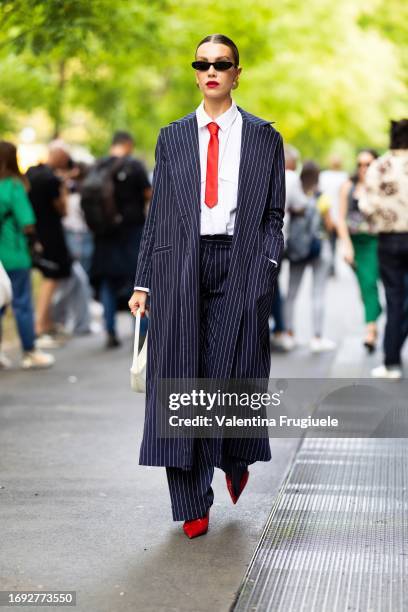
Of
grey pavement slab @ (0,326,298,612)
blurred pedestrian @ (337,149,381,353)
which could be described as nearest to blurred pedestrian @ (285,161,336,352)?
blurred pedestrian @ (337,149,381,353)

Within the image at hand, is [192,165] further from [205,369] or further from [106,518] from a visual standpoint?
[106,518]

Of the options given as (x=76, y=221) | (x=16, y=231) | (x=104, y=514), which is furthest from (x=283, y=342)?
(x=104, y=514)

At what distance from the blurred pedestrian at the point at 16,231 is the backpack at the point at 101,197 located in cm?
131

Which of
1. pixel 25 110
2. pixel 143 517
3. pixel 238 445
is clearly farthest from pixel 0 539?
pixel 25 110

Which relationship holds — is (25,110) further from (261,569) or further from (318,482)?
(261,569)

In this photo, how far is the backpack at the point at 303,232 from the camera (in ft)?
38.1

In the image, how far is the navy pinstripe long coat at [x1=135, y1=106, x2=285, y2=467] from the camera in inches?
208

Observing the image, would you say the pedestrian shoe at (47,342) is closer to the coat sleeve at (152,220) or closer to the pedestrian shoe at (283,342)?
the pedestrian shoe at (283,342)

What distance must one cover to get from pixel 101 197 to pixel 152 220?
249 inches

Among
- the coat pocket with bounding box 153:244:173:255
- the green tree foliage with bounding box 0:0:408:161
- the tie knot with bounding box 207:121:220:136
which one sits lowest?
the coat pocket with bounding box 153:244:173:255

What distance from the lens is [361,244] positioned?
11.3m

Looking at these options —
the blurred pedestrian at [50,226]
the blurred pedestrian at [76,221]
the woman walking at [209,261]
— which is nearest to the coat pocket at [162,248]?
the woman walking at [209,261]

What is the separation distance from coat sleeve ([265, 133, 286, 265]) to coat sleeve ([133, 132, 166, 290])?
0.48 meters

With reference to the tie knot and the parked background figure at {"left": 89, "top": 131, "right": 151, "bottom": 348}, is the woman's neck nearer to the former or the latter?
the tie knot
